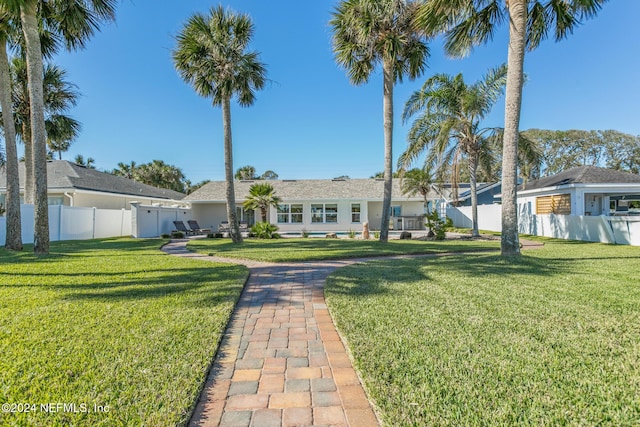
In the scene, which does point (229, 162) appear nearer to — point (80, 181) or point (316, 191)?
point (316, 191)

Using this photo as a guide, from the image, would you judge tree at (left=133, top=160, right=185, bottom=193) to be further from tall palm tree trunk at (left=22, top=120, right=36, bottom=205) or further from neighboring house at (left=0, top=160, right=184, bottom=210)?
tall palm tree trunk at (left=22, top=120, right=36, bottom=205)

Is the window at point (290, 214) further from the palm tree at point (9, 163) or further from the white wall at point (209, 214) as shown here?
the palm tree at point (9, 163)

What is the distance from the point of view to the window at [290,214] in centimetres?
2495

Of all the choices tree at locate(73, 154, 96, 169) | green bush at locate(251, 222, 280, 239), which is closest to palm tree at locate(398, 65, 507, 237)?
green bush at locate(251, 222, 280, 239)

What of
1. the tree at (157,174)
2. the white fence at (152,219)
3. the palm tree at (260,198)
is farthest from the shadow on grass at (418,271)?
the tree at (157,174)

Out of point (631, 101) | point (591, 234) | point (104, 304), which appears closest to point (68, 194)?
point (104, 304)

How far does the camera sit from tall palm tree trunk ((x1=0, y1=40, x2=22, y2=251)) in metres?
10.4

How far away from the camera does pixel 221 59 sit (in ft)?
43.3

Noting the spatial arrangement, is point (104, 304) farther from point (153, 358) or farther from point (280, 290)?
point (280, 290)

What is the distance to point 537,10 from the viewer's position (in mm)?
9391

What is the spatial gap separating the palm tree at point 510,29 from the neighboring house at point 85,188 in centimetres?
2159

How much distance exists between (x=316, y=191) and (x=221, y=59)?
A: 538 inches

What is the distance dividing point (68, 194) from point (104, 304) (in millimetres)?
19771

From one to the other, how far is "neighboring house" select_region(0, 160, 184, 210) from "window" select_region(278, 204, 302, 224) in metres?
10.8
